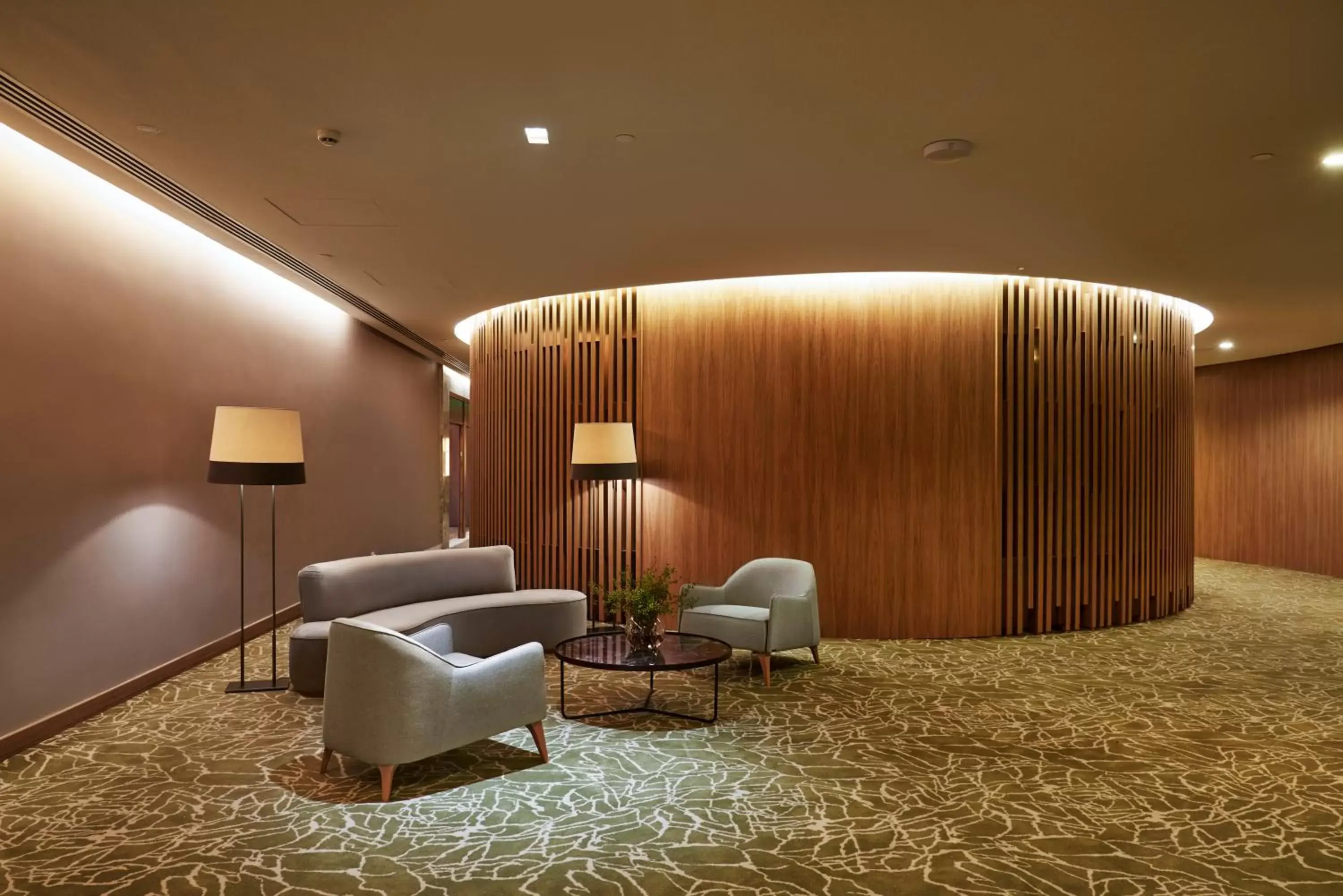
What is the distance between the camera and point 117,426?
5.64 metres

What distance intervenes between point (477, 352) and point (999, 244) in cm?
593

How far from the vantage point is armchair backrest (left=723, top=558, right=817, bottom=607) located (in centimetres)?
683

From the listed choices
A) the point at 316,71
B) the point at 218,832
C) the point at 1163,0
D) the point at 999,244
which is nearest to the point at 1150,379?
the point at 999,244

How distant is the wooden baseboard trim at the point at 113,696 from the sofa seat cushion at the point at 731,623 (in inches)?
146

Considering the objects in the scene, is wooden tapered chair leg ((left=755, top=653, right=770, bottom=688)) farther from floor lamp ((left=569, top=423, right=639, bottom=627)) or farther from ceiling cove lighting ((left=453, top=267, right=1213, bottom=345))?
ceiling cove lighting ((left=453, top=267, right=1213, bottom=345))

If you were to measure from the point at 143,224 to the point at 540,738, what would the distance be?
14.5 feet

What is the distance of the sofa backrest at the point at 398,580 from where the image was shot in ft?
19.8

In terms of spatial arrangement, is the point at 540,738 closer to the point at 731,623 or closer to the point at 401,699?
the point at 401,699

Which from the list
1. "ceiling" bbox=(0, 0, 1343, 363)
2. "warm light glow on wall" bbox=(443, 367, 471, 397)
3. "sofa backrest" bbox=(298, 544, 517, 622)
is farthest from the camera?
"warm light glow on wall" bbox=(443, 367, 471, 397)

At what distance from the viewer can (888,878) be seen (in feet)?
11.0

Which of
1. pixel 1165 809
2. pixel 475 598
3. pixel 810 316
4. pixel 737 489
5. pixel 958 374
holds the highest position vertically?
pixel 810 316

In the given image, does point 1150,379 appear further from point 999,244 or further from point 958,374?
point 999,244

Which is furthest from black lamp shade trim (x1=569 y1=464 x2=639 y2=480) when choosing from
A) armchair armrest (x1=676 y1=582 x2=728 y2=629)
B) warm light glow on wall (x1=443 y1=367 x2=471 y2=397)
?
warm light glow on wall (x1=443 y1=367 x2=471 y2=397)

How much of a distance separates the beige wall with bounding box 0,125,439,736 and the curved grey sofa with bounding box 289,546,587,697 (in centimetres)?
101
